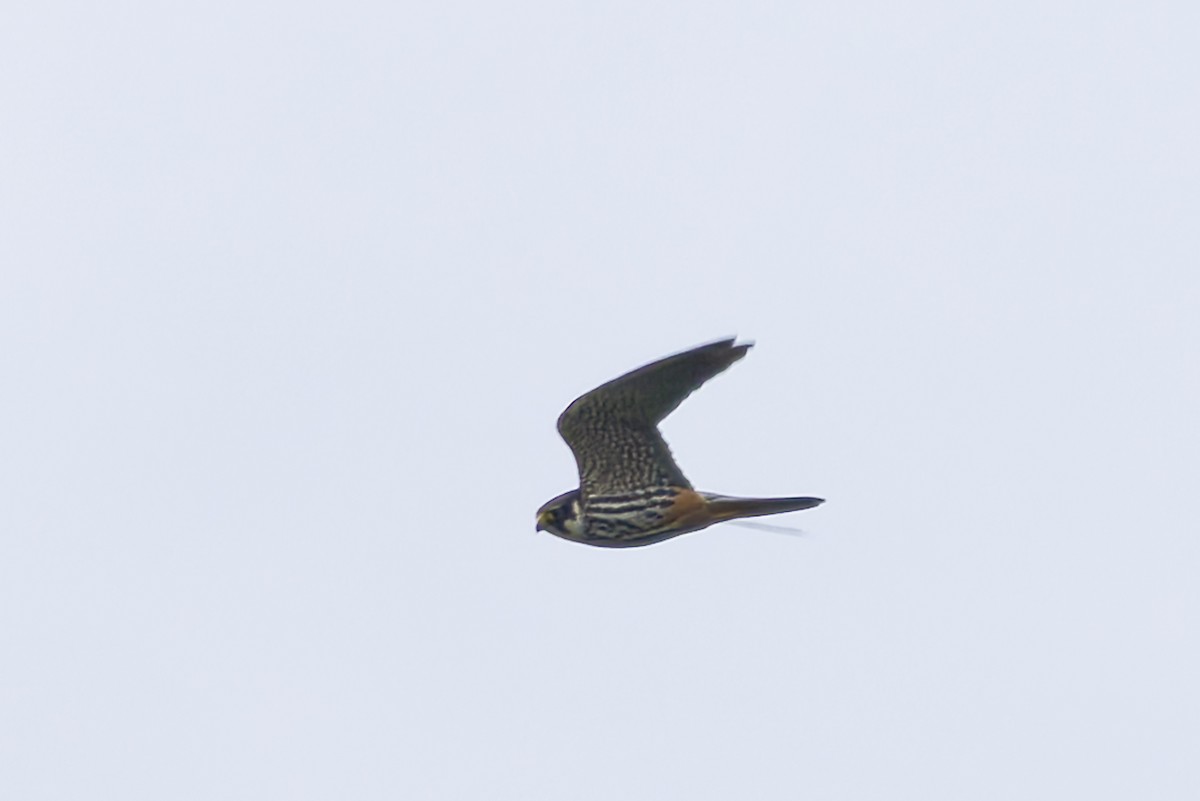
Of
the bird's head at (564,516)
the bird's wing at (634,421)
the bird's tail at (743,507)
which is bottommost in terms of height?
the bird's tail at (743,507)

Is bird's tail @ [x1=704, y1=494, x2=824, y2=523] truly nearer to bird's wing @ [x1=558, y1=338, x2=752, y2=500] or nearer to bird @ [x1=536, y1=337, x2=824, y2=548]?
bird @ [x1=536, y1=337, x2=824, y2=548]

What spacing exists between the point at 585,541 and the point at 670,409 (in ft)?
5.31

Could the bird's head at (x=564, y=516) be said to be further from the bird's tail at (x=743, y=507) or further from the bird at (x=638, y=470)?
the bird's tail at (x=743, y=507)

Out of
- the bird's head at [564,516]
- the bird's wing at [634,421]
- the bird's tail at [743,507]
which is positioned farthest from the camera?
the bird's head at [564,516]

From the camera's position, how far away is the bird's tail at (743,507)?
16.1 metres

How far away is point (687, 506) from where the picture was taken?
16438 mm

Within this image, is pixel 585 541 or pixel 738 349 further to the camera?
pixel 585 541

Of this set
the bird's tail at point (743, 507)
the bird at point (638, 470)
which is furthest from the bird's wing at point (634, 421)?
the bird's tail at point (743, 507)

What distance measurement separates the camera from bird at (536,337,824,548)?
15.9 m

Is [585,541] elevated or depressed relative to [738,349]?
depressed

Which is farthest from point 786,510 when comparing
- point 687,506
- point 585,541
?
point 585,541

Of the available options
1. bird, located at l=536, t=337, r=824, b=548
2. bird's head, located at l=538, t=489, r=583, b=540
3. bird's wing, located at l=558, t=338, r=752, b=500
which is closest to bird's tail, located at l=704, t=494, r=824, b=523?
bird, located at l=536, t=337, r=824, b=548

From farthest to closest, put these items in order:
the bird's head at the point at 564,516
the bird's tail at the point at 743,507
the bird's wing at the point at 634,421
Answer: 1. the bird's head at the point at 564,516
2. the bird's tail at the point at 743,507
3. the bird's wing at the point at 634,421

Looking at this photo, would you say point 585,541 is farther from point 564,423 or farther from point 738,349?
point 738,349
